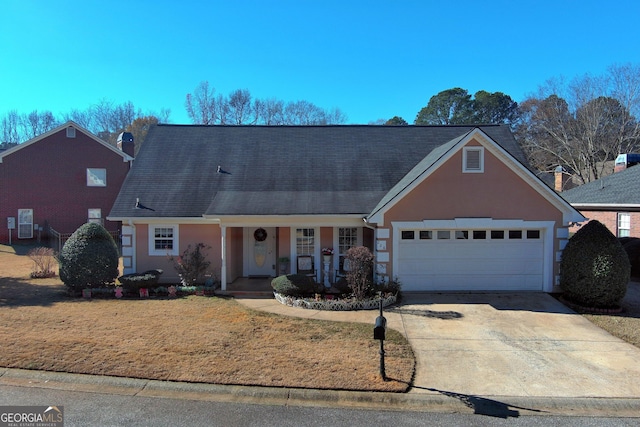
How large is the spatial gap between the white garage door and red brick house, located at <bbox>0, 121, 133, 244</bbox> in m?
22.2

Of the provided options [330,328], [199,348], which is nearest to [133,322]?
[199,348]

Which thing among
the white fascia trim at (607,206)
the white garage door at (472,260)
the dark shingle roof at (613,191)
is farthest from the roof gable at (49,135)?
the dark shingle roof at (613,191)

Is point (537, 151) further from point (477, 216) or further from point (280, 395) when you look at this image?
point (280, 395)

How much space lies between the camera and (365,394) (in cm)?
646

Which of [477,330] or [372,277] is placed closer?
[477,330]

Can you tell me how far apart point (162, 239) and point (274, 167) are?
5.03m

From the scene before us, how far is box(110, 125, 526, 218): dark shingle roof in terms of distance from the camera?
14.5 m

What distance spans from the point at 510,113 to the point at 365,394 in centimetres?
5646

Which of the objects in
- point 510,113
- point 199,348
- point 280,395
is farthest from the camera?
point 510,113

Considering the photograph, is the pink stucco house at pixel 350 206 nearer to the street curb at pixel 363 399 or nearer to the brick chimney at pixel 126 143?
the street curb at pixel 363 399

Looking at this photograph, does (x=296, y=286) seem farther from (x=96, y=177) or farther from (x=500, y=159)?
(x=96, y=177)

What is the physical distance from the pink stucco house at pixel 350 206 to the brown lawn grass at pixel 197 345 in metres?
3.33

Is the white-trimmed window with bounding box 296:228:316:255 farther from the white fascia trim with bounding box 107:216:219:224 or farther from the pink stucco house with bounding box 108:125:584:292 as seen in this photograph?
the white fascia trim with bounding box 107:216:219:224

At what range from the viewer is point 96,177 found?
28016 mm
